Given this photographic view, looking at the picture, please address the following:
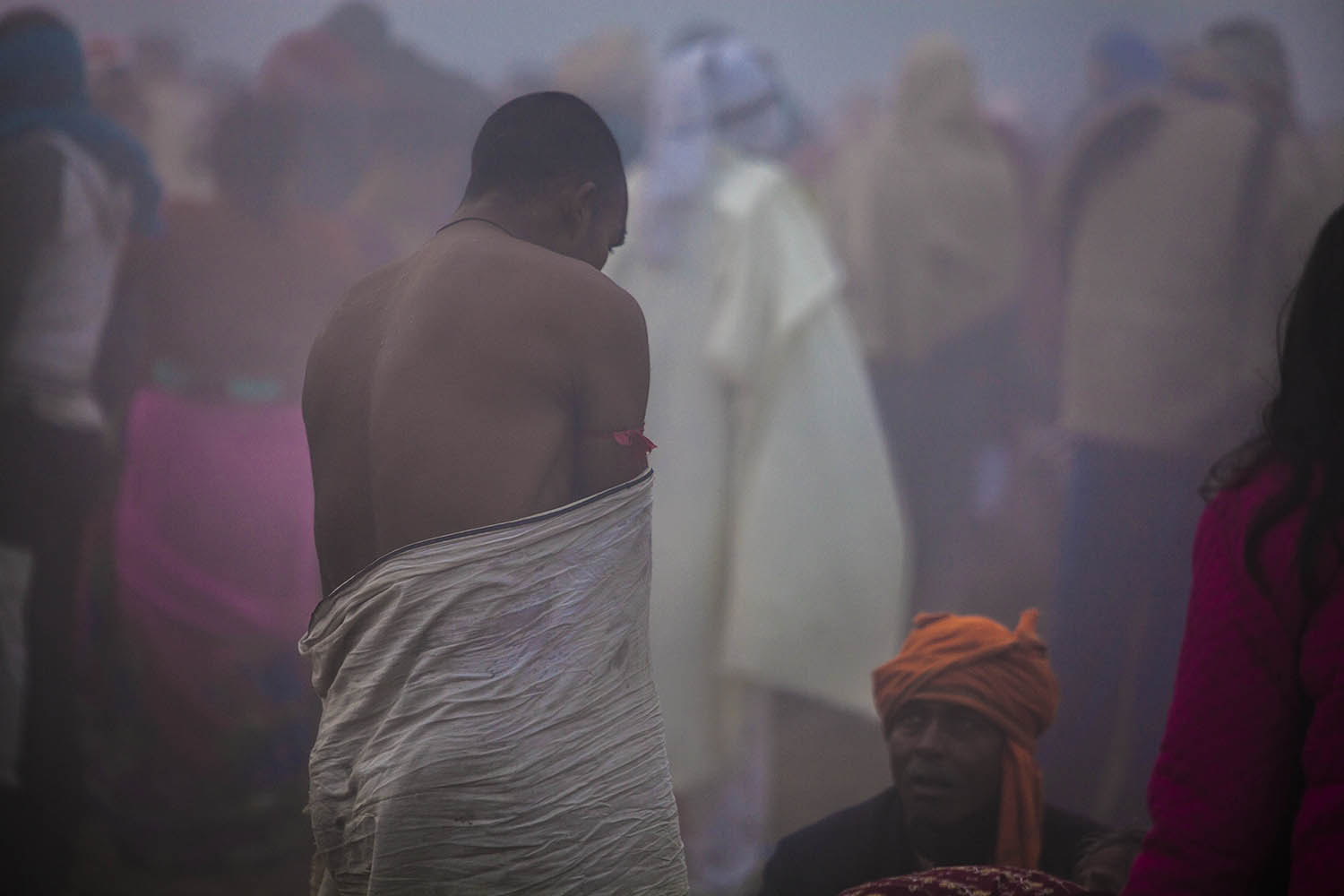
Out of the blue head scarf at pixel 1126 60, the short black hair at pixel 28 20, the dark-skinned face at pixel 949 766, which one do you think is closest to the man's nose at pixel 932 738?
the dark-skinned face at pixel 949 766

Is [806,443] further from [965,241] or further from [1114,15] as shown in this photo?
[1114,15]

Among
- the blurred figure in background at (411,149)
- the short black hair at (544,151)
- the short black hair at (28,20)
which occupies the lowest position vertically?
the short black hair at (544,151)

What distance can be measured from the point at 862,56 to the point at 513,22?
3.27 ft

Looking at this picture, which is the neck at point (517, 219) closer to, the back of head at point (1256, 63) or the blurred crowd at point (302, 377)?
the blurred crowd at point (302, 377)

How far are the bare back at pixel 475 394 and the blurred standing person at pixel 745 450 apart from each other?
123cm

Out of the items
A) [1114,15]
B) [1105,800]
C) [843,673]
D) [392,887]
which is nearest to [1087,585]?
[1105,800]

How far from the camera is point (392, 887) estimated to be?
1438 millimetres

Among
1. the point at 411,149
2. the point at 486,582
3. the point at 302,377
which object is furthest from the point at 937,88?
the point at 486,582

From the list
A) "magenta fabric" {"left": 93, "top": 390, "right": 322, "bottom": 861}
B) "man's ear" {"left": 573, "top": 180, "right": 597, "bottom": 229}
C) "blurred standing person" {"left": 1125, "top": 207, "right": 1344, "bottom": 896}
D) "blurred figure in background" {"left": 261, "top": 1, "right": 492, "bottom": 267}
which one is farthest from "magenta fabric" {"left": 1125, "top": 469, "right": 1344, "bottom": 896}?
"blurred figure in background" {"left": 261, "top": 1, "right": 492, "bottom": 267}

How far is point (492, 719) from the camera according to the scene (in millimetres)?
1427

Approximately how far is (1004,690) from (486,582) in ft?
3.05

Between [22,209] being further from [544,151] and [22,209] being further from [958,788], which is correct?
[958,788]

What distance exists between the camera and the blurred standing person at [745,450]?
9.12 feet

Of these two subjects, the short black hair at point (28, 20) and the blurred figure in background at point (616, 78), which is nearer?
the short black hair at point (28, 20)
